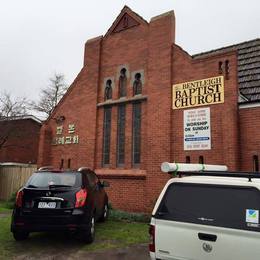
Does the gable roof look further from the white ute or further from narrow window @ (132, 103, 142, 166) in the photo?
the white ute

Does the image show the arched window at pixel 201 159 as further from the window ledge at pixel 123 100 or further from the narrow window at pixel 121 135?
the narrow window at pixel 121 135

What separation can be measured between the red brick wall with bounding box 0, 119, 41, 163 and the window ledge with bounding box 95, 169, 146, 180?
12.3 m

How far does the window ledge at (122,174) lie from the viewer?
12.6 metres

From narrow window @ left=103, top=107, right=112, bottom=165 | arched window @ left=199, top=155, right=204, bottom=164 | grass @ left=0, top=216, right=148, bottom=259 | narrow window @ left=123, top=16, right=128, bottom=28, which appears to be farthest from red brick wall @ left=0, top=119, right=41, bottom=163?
grass @ left=0, top=216, right=148, bottom=259

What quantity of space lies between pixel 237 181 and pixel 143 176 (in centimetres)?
826

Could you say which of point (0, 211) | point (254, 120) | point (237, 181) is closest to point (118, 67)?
point (254, 120)

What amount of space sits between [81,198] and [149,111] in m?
5.90

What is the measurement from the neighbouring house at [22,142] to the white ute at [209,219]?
66.5 ft

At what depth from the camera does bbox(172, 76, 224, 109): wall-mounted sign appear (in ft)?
37.0

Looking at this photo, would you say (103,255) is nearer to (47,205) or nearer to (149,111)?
(47,205)

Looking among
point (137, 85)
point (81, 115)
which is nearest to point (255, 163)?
point (137, 85)

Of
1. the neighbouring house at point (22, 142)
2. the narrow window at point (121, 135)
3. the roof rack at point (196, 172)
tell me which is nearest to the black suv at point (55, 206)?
the roof rack at point (196, 172)

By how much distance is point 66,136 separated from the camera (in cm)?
1556

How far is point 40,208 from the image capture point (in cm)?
750
